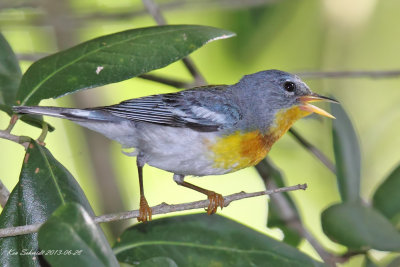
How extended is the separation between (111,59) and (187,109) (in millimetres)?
873

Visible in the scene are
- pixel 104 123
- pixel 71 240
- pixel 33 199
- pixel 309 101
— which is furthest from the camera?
pixel 309 101

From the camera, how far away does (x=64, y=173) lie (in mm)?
2775

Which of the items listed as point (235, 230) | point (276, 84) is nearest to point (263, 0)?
point (276, 84)

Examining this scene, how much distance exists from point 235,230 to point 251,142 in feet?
2.03

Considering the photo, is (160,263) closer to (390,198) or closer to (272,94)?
(390,198)

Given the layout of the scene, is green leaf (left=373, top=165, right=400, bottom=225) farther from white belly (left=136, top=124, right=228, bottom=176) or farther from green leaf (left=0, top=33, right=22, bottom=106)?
green leaf (left=0, top=33, right=22, bottom=106)

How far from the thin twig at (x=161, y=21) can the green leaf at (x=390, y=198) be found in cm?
142

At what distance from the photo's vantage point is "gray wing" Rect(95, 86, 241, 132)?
143 inches

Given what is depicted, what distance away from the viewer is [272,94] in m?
4.04

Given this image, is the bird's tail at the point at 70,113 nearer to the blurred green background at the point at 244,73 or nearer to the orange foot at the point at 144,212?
the orange foot at the point at 144,212

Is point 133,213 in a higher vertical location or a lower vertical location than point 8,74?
lower

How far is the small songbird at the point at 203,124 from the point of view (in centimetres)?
352

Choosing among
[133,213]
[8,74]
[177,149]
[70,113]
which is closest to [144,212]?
[177,149]

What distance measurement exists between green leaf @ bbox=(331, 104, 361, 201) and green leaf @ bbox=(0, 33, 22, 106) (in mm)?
1689
